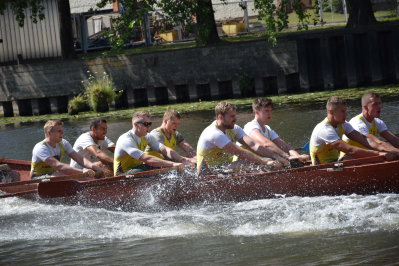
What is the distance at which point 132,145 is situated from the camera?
43.9ft

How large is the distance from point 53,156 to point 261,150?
3672mm

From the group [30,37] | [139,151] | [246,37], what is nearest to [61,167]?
[139,151]

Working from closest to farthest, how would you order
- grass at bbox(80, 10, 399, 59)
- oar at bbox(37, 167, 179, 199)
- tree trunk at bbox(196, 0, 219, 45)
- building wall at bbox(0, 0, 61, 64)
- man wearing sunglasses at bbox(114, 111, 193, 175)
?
1. oar at bbox(37, 167, 179, 199)
2. man wearing sunglasses at bbox(114, 111, 193, 175)
3. tree trunk at bbox(196, 0, 219, 45)
4. grass at bbox(80, 10, 399, 59)
5. building wall at bbox(0, 0, 61, 64)

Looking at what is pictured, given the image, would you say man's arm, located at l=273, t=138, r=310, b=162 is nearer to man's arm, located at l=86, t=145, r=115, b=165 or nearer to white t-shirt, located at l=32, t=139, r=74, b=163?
man's arm, located at l=86, t=145, r=115, b=165

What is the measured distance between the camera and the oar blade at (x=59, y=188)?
43.2 feet

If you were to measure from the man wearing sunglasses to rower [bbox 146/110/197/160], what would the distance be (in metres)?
0.16

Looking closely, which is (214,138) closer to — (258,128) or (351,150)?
(258,128)

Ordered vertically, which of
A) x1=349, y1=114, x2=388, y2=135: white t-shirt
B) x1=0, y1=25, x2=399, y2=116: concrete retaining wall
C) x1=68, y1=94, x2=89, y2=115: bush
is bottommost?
x1=349, y1=114, x2=388, y2=135: white t-shirt

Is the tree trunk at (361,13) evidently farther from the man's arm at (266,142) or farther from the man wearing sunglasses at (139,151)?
the man wearing sunglasses at (139,151)

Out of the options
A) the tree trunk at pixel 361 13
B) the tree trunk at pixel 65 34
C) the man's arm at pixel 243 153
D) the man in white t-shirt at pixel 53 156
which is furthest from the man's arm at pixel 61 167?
the tree trunk at pixel 65 34

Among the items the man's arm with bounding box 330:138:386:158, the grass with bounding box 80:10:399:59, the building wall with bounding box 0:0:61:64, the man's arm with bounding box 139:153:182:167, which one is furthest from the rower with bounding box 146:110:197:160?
the building wall with bounding box 0:0:61:64

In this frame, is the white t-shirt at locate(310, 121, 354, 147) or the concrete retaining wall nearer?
the white t-shirt at locate(310, 121, 354, 147)

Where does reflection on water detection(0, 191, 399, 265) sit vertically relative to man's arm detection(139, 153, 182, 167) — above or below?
below

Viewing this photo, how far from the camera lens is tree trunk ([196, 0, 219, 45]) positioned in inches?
1061
